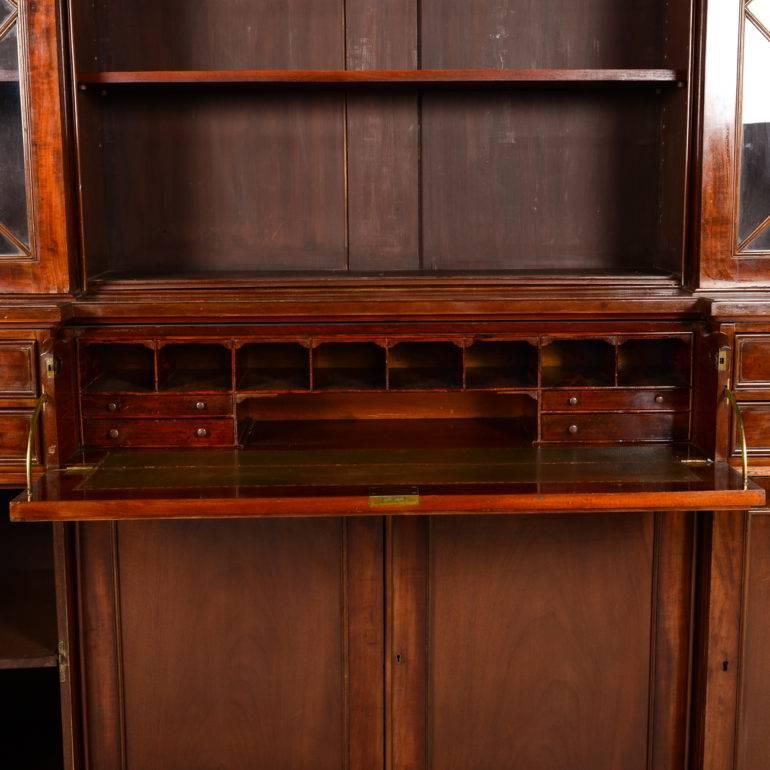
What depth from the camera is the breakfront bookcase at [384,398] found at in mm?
2186

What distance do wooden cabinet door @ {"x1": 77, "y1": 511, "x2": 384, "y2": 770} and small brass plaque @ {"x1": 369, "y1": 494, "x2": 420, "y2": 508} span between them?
41 centimetres

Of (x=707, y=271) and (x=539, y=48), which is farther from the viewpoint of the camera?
(x=539, y=48)

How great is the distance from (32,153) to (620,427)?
56.7 inches

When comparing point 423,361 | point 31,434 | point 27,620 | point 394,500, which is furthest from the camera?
point 423,361

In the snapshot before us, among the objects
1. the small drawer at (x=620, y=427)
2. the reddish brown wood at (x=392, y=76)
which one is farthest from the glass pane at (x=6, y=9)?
the small drawer at (x=620, y=427)

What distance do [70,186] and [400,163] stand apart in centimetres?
84

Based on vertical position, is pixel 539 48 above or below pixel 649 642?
above

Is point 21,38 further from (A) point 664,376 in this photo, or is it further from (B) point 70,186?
(A) point 664,376

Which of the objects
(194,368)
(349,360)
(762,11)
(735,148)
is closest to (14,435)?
(194,368)

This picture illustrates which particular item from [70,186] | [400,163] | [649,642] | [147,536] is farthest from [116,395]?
[649,642]

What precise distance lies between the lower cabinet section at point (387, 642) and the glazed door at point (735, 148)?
0.60 metres

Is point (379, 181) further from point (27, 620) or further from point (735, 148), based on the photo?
point (27, 620)

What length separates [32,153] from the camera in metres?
2.16

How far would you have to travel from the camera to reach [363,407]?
8.57ft
